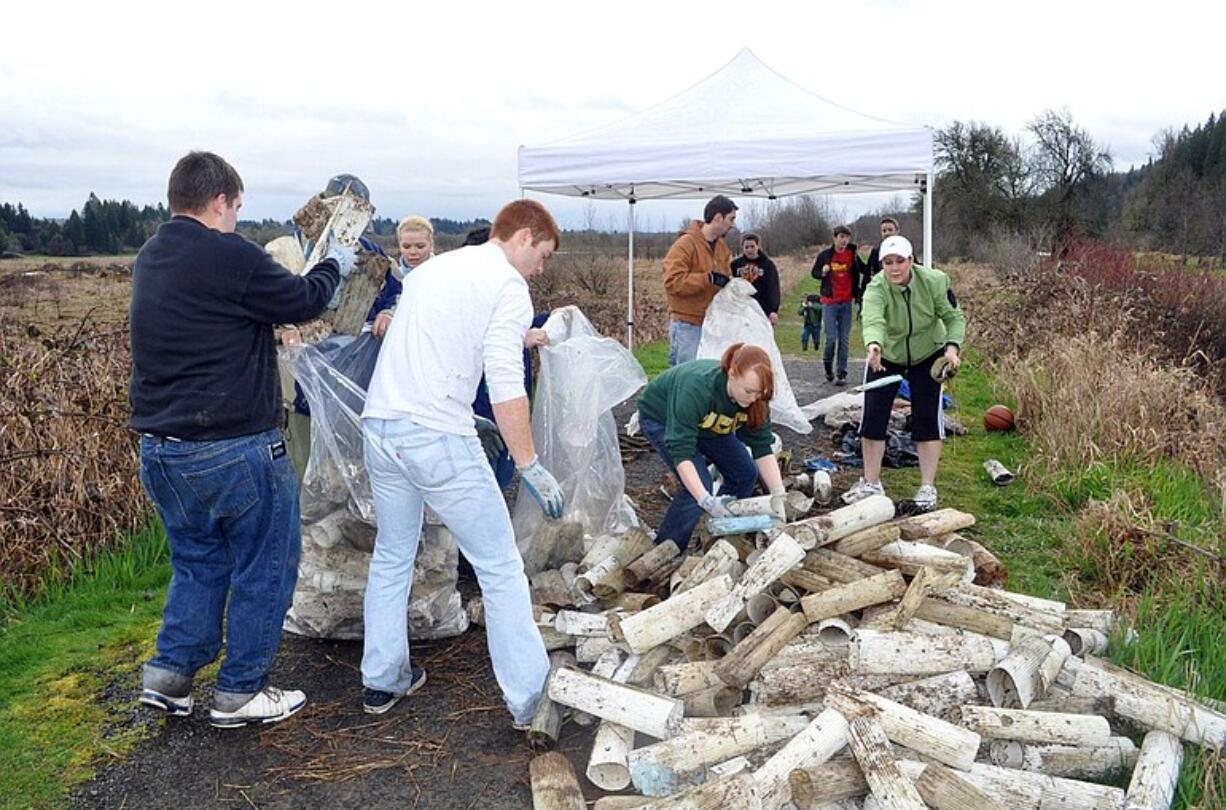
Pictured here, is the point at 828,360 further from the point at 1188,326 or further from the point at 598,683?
the point at 598,683

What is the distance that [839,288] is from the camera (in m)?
8.95

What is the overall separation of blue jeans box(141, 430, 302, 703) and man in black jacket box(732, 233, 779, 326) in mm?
4689

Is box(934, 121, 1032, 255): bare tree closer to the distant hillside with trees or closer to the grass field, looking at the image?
the distant hillside with trees

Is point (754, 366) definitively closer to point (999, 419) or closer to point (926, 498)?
point (926, 498)

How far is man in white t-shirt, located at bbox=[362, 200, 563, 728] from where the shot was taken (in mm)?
2701

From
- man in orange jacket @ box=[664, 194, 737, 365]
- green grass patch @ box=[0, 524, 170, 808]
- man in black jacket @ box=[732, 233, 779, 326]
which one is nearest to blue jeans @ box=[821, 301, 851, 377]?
man in black jacket @ box=[732, 233, 779, 326]

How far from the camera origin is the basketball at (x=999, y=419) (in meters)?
7.05

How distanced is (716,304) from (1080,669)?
13.0 ft

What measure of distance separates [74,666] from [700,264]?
14.3 feet

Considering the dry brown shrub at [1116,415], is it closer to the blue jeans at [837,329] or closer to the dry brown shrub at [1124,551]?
the dry brown shrub at [1124,551]

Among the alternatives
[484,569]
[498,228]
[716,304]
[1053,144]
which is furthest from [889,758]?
[1053,144]

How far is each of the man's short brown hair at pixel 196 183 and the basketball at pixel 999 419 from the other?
595 centimetres

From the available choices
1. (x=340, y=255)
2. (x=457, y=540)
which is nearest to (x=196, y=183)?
(x=340, y=255)

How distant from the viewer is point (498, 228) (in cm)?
282
